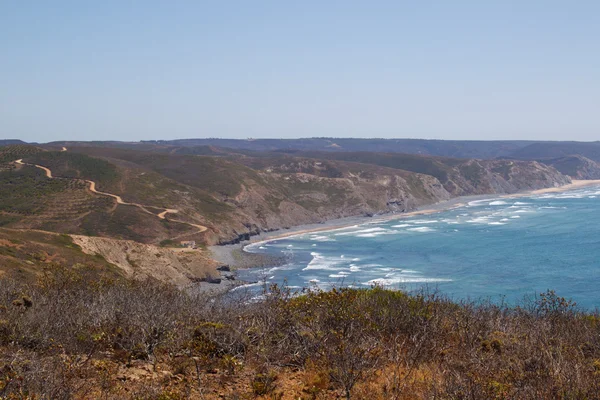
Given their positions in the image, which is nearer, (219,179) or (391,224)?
(391,224)

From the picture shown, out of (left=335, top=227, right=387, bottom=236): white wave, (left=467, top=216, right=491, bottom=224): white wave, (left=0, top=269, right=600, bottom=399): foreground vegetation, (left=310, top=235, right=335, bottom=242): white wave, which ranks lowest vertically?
(left=310, top=235, right=335, bottom=242): white wave

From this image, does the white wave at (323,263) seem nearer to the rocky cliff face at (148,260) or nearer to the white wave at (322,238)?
the rocky cliff face at (148,260)

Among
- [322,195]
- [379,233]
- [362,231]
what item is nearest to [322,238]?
[362,231]

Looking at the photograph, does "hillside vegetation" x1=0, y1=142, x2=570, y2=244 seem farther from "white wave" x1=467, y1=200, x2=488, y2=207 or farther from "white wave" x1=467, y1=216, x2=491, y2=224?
Result: "white wave" x1=467, y1=216, x2=491, y2=224

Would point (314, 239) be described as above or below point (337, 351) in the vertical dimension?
below

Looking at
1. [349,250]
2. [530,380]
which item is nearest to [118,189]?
[349,250]

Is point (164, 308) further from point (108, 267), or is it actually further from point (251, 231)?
point (251, 231)

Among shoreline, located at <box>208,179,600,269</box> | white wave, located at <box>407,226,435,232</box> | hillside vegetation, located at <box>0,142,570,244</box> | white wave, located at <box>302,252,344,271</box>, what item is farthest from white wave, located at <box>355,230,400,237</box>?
white wave, located at <box>302,252,344,271</box>
